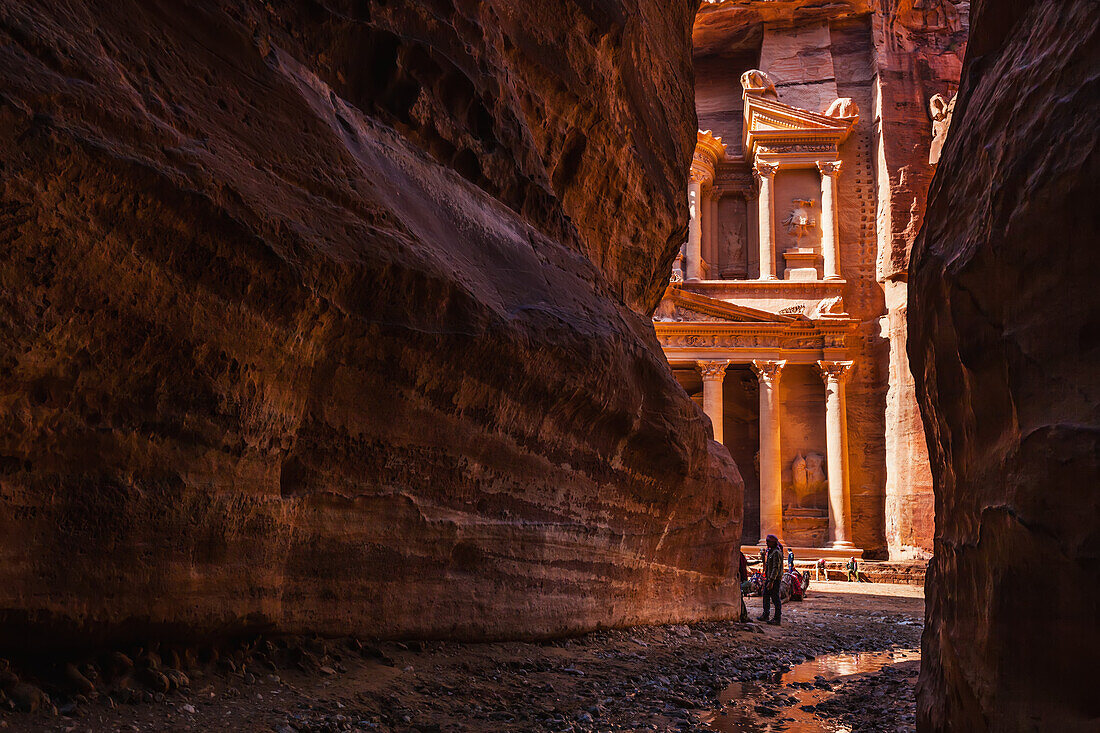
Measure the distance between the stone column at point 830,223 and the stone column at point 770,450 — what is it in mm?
5221

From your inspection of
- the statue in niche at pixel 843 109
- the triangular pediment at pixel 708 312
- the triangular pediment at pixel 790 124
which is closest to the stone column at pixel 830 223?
the triangular pediment at pixel 790 124

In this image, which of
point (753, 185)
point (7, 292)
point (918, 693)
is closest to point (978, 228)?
point (918, 693)

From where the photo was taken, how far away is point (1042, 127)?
353 centimetres

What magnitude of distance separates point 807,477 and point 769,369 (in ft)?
14.7

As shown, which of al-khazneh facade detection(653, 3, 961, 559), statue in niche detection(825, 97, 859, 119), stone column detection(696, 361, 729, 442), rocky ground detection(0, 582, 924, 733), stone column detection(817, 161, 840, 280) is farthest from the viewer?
statue in niche detection(825, 97, 859, 119)

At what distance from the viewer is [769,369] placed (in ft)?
114

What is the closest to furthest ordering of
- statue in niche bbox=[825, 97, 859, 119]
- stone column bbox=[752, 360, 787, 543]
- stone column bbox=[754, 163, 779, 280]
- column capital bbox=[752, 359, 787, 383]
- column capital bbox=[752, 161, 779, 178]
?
stone column bbox=[752, 360, 787, 543] → column capital bbox=[752, 359, 787, 383] → statue in niche bbox=[825, 97, 859, 119] → stone column bbox=[754, 163, 779, 280] → column capital bbox=[752, 161, 779, 178]

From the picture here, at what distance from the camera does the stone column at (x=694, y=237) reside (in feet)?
126

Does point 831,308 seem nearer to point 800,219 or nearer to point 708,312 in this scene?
point 800,219

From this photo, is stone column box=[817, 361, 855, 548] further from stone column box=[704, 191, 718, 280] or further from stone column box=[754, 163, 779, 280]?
stone column box=[704, 191, 718, 280]

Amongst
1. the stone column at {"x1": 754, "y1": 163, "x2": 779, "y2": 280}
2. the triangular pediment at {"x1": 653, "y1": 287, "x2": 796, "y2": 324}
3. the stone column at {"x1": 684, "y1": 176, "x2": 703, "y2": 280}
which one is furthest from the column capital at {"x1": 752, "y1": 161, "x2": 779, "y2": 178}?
the triangular pediment at {"x1": 653, "y1": 287, "x2": 796, "y2": 324}

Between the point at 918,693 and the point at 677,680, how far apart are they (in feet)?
8.93

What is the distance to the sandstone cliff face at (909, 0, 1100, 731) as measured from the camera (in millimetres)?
3129

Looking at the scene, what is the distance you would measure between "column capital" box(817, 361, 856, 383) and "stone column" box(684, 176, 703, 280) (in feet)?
21.8
